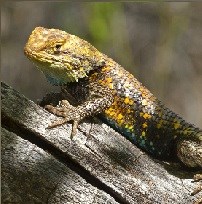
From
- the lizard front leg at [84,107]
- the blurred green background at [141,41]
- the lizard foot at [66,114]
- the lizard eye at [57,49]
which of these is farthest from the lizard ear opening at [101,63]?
the blurred green background at [141,41]

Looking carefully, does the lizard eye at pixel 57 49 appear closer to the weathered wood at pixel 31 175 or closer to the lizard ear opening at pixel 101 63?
the lizard ear opening at pixel 101 63

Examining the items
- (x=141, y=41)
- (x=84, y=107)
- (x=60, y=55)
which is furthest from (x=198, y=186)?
(x=141, y=41)

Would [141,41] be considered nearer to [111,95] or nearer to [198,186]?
[111,95]

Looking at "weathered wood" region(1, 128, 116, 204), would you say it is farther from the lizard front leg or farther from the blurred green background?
the blurred green background

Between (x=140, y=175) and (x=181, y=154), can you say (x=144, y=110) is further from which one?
(x=140, y=175)

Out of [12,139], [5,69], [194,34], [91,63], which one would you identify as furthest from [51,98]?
[194,34]

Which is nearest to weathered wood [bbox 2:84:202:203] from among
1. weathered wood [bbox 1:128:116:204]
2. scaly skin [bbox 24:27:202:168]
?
weathered wood [bbox 1:128:116:204]
